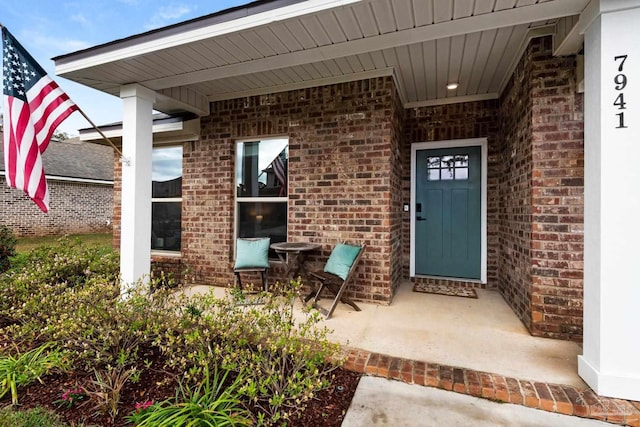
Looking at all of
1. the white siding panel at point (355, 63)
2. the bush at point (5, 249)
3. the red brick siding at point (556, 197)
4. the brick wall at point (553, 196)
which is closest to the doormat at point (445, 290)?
the brick wall at point (553, 196)

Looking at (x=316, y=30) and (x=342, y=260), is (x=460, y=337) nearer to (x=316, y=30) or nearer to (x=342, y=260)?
(x=342, y=260)

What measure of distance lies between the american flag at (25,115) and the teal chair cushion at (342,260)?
9.07 feet

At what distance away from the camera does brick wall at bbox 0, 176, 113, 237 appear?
11773 millimetres

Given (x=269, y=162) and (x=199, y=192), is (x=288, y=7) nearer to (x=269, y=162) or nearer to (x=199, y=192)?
(x=269, y=162)

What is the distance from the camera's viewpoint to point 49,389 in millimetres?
1998

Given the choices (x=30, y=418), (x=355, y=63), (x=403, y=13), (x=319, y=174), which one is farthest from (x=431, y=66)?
(x=30, y=418)

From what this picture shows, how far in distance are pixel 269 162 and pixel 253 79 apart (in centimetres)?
115

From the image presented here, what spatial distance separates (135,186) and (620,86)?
439cm

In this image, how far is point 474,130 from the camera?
14.1 ft

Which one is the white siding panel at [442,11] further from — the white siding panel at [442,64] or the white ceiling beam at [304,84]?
the white ceiling beam at [304,84]

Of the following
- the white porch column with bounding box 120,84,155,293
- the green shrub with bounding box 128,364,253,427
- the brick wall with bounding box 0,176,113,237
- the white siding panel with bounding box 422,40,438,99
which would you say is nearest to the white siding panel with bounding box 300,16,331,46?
the white siding panel with bounding box 422,40,438,99

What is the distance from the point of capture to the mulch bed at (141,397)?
1.71m

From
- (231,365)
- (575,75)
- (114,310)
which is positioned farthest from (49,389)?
(575,75)

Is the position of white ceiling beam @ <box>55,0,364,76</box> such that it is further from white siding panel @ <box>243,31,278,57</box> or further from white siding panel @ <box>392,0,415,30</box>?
white siding panel @ <box>392,0,415,30</box>
